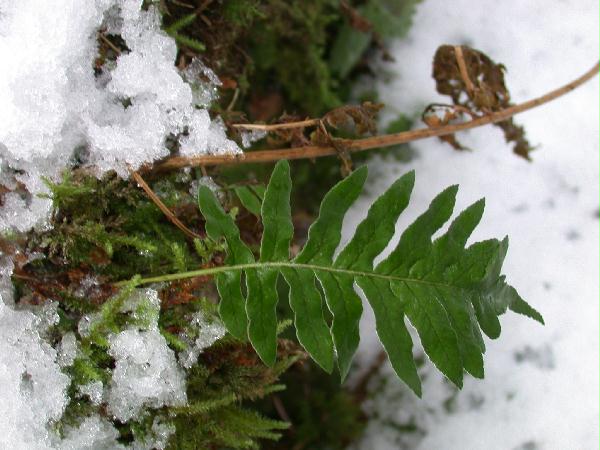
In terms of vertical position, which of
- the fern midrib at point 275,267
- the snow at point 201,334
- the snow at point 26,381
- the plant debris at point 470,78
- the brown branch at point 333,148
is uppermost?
the plant debris at point 470,78

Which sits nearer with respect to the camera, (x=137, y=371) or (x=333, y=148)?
(x=137, y=371)

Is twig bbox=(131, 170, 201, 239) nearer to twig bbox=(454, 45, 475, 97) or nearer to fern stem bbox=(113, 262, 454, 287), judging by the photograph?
fern stem bbox=(113, 262, 454, 287)

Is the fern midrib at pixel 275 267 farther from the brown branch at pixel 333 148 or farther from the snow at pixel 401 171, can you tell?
the brown branch at pixel 333 148

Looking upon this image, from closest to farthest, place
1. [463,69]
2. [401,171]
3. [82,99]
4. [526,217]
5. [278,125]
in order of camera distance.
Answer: [82,99] < [278,125] < [463,69] < [526,217] < [401,171]

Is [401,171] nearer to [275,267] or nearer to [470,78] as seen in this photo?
[470,78]

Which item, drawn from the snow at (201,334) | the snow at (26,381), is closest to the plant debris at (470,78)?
the snow at (201,334)

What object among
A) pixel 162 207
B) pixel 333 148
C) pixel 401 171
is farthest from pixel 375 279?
pixel 401 171
